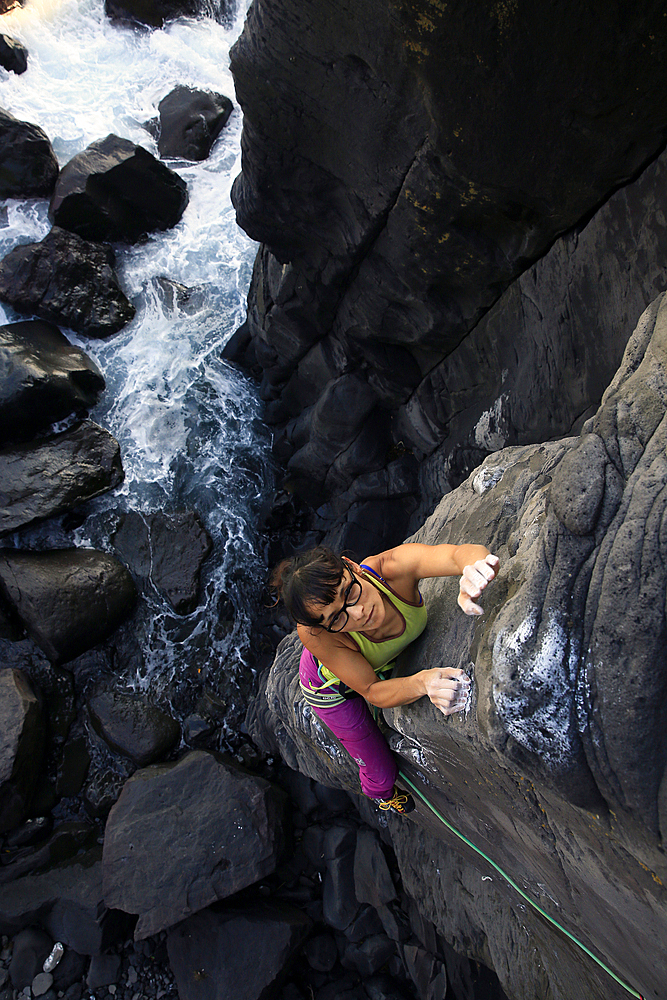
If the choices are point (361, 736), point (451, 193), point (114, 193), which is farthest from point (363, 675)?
point (114, 193)

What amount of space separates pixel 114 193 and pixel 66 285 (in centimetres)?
173

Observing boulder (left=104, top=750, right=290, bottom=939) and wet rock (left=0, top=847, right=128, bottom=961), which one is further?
wet rock (left=0, top=847, right=128, bottom=961)

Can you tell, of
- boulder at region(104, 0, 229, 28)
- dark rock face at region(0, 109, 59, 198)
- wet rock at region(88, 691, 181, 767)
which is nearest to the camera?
wet rock at region(88, 691, 181, 767)

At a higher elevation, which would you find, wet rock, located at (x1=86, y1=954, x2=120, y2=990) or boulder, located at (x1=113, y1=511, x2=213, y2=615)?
boulder, located at (x1=113, y1=511, x2=213, y2=615)

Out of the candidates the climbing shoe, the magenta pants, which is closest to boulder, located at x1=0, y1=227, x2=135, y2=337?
the magenta pants

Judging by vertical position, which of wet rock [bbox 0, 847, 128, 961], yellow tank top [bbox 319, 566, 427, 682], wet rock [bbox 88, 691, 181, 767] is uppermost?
yellow tank top [bbox 319, 566, 427, 682]

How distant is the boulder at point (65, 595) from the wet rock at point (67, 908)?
2.06 metres

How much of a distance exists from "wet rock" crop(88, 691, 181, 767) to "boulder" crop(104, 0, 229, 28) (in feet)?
41.3

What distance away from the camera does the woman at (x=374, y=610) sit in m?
1.90

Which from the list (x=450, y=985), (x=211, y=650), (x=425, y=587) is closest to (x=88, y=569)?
(x=211, y=650)

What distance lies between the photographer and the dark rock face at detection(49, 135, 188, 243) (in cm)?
759

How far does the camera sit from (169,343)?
25.6 feet

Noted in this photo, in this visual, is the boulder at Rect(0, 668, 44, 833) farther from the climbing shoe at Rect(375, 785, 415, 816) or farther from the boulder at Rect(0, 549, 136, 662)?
the climbing shoe at Rect(375, 785, 415, 816)

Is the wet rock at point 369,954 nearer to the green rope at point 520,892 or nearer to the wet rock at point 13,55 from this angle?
the green rope at point 520,892
